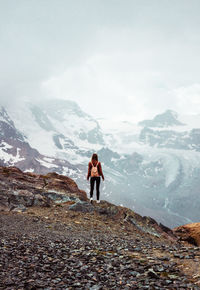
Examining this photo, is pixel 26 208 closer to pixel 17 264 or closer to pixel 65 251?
pixel 65 251

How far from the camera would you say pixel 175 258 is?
34.2ft

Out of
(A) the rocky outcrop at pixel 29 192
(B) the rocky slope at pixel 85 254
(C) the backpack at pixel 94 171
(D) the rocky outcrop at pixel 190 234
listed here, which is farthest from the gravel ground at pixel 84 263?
(D) the rocky outcrop at pixel 190 234

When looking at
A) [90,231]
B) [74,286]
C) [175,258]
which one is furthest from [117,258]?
[90,231]

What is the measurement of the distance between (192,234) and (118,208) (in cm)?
674

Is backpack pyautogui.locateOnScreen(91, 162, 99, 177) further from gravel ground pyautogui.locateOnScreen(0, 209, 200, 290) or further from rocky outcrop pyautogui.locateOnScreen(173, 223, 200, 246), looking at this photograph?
rocky outcrop pyautogui.locateOnScreen(173, 223, 200, 246)

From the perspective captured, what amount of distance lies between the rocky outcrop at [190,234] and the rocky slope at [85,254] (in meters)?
1.68

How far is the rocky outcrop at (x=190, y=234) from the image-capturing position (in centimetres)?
2233

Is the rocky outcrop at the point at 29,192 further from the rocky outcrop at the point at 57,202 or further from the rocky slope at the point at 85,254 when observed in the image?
the rocky slope at the point at 85,254

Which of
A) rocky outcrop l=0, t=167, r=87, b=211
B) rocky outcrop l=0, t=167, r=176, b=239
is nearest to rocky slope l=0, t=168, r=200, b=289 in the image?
rocky outcrop l=0, t=167, r=176, b=239

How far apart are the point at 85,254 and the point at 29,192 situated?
16.9 meters

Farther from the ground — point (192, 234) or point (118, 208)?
point (118, 208)

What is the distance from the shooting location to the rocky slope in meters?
8.03

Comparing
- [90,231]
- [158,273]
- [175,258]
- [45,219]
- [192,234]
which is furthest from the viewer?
[192,234]

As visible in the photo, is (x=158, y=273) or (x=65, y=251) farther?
(x=65, y=251)
